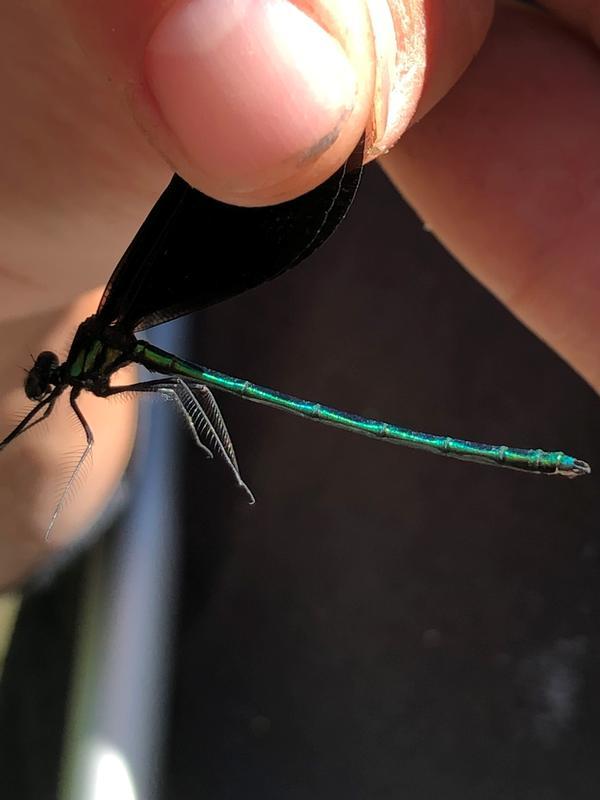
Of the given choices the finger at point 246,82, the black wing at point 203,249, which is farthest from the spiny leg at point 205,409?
the finger at point 246,82

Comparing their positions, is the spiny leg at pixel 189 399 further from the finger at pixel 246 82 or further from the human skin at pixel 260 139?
the finger at pixel 246 82

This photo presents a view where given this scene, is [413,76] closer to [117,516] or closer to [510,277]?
[510,277]

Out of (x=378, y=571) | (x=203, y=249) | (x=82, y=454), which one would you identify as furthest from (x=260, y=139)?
(x=378, y=571)

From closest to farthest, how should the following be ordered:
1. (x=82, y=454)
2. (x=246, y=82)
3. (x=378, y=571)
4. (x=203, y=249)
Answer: (x=246, y=82) < (x=203, y=249) < (x=82, y=454) < (x=378, y=571)

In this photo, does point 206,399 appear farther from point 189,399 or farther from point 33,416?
point 33,416

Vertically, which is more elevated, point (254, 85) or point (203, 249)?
point (203, 249)

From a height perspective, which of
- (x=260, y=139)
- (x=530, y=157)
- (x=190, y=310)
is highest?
(x=530, y=157)

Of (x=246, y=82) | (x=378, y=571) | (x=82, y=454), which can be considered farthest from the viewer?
(x=378, y=571)

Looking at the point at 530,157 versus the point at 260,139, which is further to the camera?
the point at 530,157
